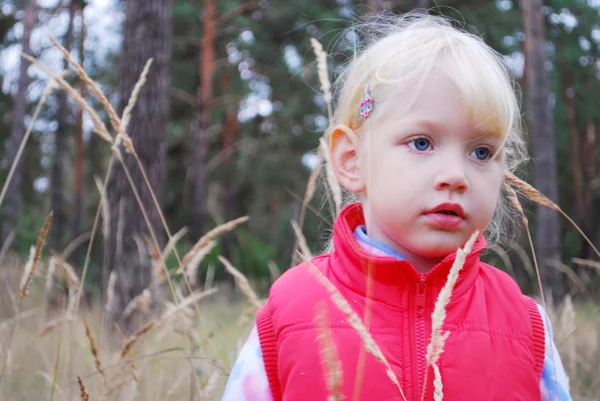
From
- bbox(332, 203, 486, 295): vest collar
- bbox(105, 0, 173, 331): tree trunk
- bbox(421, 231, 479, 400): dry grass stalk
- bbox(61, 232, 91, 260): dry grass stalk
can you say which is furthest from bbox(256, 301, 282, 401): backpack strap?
bbox(105, 0, 173, 331): tree trunk

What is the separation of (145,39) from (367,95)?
364cm

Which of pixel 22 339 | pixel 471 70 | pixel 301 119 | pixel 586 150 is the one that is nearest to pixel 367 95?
pixel 471 70

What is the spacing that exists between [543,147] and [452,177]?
31.5 feet

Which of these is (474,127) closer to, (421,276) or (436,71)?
(436,71)

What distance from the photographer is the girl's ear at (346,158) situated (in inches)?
59.5

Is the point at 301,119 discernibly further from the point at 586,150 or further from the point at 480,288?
the point at 480,288

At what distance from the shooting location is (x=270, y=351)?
1381mm

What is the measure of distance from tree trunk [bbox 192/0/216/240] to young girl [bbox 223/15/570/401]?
13.2 metres

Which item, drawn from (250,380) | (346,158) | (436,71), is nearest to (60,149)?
(346,158)

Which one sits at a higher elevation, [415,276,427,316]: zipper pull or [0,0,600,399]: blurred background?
[415,276,427,316]: zipper pull

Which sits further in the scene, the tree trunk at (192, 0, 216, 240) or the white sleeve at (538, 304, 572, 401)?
the tree trunk at (192, 0, 216, 240)

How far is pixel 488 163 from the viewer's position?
1.37 metres

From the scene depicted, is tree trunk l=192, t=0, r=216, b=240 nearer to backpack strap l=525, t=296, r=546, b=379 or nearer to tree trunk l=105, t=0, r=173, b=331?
tree trunk l=105, t=0, r=173, b=331

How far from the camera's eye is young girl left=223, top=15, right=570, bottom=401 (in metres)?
1.29
